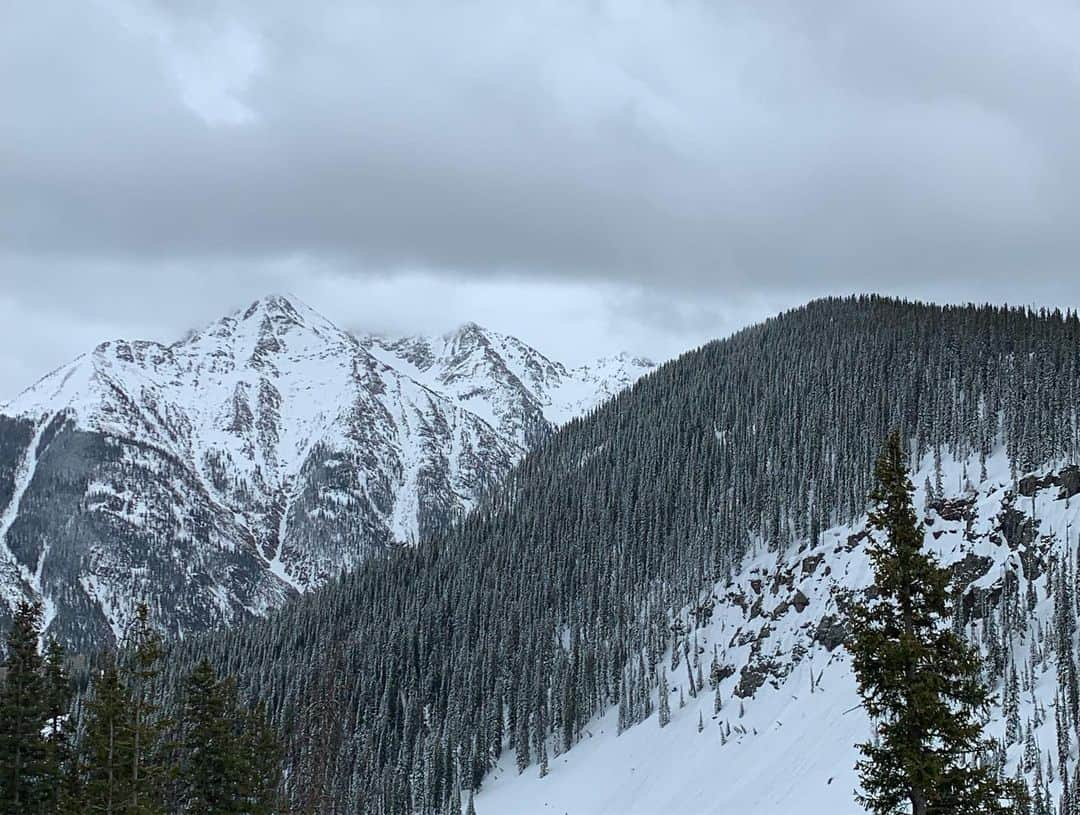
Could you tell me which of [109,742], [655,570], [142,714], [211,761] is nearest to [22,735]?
[109,742]

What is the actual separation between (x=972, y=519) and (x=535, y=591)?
92.6 meters

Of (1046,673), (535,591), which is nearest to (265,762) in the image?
(1046,673)

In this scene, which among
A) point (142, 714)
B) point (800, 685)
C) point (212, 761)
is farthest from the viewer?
point (800, 685)

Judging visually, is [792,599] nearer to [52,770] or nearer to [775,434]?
[775,434]

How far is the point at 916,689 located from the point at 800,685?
375 ft

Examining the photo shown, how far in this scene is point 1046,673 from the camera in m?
101

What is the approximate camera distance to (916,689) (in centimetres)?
2395

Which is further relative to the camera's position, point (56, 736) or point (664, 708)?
point (664, 708)

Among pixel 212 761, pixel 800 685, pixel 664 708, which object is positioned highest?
pixel 212 761

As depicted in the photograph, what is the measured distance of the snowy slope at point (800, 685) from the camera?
104125mm

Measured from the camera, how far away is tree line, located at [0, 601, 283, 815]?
133 ft

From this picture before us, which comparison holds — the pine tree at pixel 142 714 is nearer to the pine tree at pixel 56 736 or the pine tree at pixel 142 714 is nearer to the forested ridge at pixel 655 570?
the pine tree at pixel 56 736

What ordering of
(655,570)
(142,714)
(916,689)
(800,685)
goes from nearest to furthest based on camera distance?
1. (916,689)
2. (142,714)
3. (800,685)
4. (655,570)

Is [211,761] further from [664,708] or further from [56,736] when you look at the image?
[664,708]
